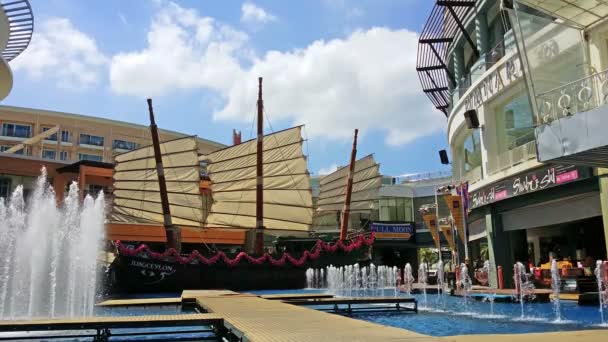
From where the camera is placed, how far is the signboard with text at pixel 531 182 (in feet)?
49.5

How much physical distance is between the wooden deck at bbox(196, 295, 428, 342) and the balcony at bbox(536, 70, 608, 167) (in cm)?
519

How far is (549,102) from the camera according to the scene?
10578 millimetres

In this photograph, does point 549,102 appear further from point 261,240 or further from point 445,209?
point 445,209

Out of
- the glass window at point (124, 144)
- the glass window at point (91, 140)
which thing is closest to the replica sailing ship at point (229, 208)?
the glass window at point (124, 144)

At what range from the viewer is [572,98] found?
33.9 feet

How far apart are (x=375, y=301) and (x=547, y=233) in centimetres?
1441

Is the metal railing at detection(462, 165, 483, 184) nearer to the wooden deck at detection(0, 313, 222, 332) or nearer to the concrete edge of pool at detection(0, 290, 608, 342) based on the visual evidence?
the concrete edge of pool at detection(0, 290, 608, 342)

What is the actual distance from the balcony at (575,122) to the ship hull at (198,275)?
19.5 m

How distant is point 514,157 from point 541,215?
6.72ft

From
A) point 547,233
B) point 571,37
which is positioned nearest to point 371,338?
point 571,37

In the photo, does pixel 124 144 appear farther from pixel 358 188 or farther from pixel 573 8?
pixel 573 8

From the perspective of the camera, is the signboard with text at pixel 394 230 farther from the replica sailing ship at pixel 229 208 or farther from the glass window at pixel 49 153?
the glass window at pixel 49 153

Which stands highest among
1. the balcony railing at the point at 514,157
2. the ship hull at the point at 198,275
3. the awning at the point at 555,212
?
the balcony railing at the point at 514,157

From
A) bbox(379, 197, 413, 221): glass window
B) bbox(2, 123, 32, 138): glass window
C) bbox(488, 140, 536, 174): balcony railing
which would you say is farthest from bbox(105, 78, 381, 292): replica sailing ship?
bbox(2, 123, 32, 138): glass window
